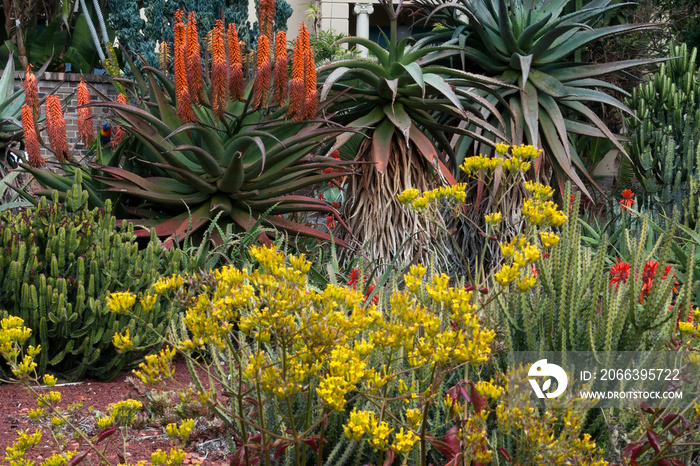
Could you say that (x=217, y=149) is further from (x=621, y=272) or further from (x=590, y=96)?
(x=590, y=96)

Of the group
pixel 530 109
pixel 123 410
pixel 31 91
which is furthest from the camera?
pixel 530 109

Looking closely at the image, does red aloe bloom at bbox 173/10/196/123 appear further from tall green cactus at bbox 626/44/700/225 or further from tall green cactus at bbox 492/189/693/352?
tall green cactus at bbox 626/44/700/225

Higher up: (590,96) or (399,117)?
(590,96)

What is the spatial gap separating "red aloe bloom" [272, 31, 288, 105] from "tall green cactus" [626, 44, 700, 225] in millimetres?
3394

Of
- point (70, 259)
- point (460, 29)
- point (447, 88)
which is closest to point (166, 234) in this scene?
point (70, 259)

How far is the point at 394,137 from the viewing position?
4707 millimetres

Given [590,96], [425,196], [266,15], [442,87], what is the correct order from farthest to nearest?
[590,96]
[442,87]
[266,15]
[425,196]

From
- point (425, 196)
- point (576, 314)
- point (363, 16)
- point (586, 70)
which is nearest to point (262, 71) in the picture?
point (425, 196)

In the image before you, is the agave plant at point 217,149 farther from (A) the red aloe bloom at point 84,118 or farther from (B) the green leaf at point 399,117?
(B) the green leaf at point 399,117

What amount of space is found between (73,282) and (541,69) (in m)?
4.05

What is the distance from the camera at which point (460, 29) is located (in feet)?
18.1

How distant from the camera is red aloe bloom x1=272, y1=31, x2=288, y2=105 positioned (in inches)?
145

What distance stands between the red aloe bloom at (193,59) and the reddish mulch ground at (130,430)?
161 cm

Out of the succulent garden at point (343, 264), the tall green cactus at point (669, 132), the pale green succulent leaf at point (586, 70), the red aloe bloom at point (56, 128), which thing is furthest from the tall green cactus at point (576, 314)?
the tall green cactus at point (669, 132)
